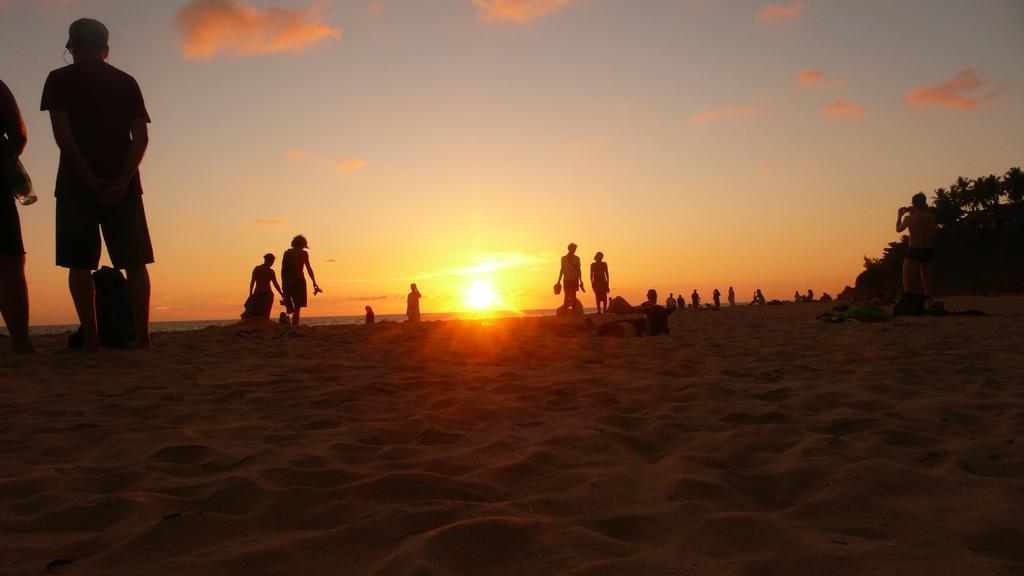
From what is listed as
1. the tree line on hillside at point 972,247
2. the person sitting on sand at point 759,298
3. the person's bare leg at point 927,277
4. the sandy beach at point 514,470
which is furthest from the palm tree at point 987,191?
the sandy beach at point 514,470

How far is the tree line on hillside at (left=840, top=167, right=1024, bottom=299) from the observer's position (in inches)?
931

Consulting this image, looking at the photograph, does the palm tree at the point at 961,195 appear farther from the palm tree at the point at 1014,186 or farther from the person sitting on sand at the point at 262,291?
the person sitting on sand at the point at 262,291

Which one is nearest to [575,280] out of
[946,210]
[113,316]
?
[113,316]

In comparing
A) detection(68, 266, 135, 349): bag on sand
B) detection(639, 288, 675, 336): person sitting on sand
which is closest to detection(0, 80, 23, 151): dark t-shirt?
detection(68, 266, 135, 349): bag on sand

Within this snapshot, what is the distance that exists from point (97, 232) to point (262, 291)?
20.1 feet

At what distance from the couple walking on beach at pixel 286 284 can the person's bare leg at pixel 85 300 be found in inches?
215

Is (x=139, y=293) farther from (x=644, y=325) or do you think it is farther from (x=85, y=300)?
(x=644, y=325)

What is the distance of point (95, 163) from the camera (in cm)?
452

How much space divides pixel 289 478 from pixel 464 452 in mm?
667

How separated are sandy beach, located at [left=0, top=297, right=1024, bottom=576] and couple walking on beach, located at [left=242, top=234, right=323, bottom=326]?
19.9 feet

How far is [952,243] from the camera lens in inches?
1045

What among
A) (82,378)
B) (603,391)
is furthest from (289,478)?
(82,378)

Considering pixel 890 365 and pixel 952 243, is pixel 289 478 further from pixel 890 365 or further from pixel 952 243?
pixel 952 243

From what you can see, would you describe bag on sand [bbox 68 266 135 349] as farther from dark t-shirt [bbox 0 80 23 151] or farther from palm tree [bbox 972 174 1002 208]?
palm tree [bbox 972 174 1002 208]
